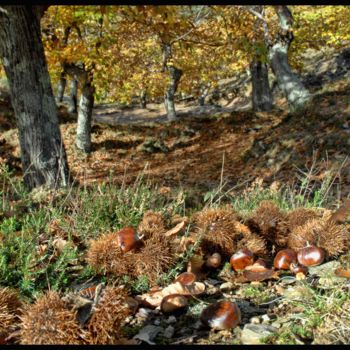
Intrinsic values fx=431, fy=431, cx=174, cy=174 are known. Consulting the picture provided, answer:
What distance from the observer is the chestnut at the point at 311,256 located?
272cm

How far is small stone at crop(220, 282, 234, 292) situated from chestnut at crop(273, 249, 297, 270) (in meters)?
0.35

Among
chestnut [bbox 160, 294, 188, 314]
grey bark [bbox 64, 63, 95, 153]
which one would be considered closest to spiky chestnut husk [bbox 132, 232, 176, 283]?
chestnut [bbox 160, 294, 188, 314]

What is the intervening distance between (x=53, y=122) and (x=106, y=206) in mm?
3573

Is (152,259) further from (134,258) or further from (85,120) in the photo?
(85,120)

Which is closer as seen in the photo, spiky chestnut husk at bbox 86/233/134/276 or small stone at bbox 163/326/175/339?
small stone at bbox 163/326/175/339

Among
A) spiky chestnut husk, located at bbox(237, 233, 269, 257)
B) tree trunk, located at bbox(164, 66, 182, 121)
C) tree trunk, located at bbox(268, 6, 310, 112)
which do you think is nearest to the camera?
spiky chestnut husk, located at bbox(237, 233, 269, 257)

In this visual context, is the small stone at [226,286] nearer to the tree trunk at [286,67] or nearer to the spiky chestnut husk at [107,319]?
the spiky chestnut husk at [107,319]

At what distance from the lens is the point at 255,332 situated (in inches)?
79.2

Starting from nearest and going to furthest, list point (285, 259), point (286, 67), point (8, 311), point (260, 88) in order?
A: 1. point (8, 311)
2. point (285, 259)
3. point (286, 67)
4. point (260, 88)

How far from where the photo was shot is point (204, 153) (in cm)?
1617

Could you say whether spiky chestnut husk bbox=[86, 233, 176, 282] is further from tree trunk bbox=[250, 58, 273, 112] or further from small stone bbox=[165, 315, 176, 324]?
tree trunk bbox=[250, 58, 273, 112]

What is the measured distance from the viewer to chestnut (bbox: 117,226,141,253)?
2.49m

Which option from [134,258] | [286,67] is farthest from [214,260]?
[286,67]

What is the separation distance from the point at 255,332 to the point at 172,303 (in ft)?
1.45
